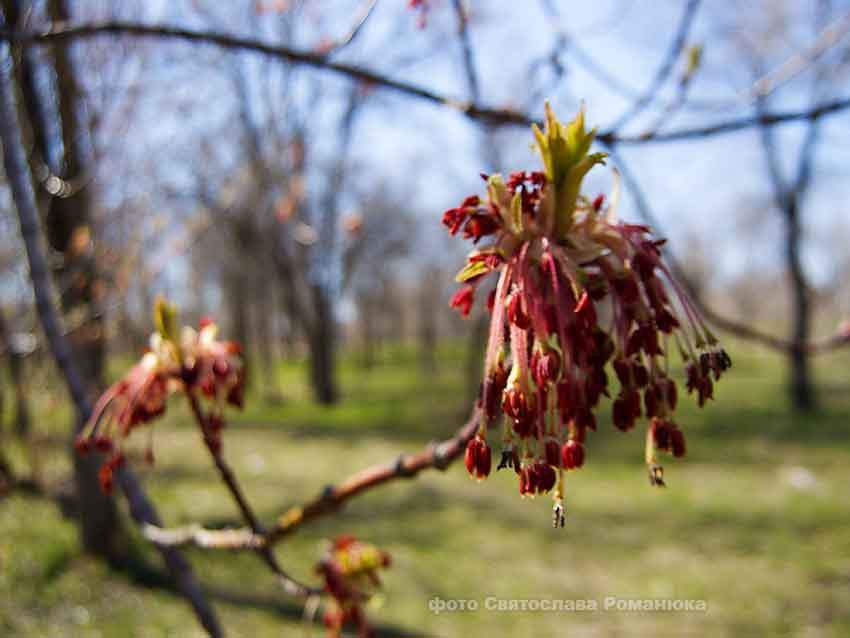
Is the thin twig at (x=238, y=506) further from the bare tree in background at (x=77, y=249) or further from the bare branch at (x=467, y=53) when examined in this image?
the bare tree in background at (x=77, y=249)

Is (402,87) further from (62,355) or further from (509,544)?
(509,544)

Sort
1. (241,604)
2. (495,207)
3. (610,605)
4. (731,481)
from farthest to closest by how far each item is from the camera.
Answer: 1. (731,481)
2. (610,605)
3. (241,604)
4. (495,207)

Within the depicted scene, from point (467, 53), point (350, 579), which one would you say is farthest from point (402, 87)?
point (350, 579)

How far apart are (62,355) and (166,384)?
2.10 feet

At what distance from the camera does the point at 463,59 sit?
55.3 inches

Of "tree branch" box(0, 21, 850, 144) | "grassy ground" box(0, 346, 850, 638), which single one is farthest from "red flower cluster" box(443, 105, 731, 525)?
"grassy ground" box(0, 346, 850, 638)

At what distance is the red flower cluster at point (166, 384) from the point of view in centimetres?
111

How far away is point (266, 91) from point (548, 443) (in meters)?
6.39

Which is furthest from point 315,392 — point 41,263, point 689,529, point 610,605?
point 41,263

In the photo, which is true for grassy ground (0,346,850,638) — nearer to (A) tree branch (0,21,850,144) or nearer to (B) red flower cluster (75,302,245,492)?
(B) red flower cluster (75,302,245,492)

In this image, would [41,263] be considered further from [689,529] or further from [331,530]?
[689,529]

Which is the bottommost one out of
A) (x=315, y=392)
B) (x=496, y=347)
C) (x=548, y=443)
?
(x=315, y=392)

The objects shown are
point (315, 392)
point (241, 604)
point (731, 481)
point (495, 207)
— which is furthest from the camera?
point (315, 392)

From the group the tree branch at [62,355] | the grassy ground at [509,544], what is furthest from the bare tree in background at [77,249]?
A: the tree branch at [62,355]
